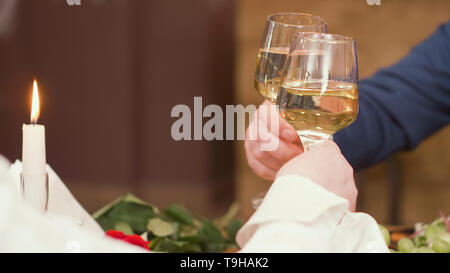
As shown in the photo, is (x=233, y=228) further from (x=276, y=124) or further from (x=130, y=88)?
(x=130, y=88)

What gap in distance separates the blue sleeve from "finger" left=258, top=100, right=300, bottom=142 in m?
0.54

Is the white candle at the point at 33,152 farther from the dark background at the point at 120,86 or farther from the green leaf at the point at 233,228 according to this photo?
the dark background at the point at 120,86

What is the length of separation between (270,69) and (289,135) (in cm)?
11

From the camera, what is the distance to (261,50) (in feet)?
2.94

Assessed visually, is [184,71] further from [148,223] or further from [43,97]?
[148,223]

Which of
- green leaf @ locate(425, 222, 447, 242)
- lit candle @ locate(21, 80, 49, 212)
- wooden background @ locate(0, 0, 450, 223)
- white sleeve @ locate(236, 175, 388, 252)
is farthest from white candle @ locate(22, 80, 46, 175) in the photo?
wooden background @ locate(0, 0, 450, 223)

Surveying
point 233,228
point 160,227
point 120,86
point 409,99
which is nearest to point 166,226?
point 160,227

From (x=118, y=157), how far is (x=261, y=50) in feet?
7.70

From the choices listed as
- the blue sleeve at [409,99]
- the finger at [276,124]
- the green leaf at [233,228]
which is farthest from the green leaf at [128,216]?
the blue sleeve at [409,99]

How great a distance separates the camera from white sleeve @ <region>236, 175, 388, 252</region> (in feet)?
1.42

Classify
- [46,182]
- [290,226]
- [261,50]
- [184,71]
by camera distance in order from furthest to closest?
[184,71]
[261,50]
[46,182]
[290,226]

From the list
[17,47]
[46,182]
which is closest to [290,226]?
[46,182]

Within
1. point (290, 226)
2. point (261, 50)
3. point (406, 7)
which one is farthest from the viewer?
point (406, 7)

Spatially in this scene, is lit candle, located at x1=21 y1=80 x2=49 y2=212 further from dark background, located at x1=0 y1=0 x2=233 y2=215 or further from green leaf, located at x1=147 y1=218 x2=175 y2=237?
dark background, located at x1=0 y1=0 x2=233 y2=215
